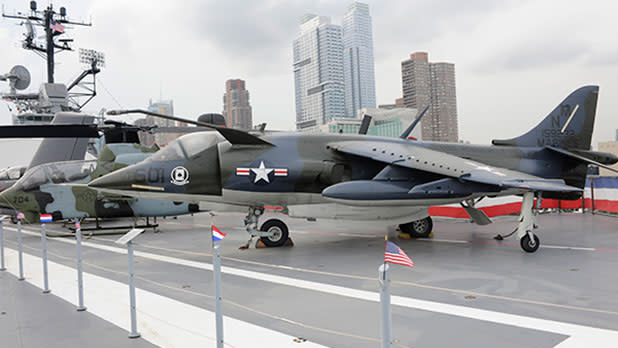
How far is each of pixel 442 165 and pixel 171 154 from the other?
5653mm

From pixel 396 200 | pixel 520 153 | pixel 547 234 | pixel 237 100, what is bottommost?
pixel 547 234

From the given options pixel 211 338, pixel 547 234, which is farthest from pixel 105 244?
pixel 547 234

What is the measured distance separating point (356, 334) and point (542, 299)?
2.59 m

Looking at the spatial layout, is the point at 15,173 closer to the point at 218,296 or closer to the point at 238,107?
the point at 218,296

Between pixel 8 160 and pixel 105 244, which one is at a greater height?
pixel 8 160

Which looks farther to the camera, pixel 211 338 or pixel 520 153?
pixel 520 153

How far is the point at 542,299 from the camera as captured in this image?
199 inches

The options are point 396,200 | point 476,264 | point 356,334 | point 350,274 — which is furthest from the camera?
point 396,200

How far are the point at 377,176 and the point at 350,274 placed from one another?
2563mm

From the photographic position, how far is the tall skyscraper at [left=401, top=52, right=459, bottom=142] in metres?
125

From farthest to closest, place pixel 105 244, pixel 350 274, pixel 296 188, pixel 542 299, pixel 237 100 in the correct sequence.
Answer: pixel 237 100, pixel 105 244, pixel 296 188, pixel 350 274, pixel 542 299

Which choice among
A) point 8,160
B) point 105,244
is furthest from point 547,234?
point 8,160

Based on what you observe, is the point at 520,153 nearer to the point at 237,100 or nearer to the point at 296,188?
the point at 296,188

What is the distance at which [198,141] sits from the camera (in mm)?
A: 9008
